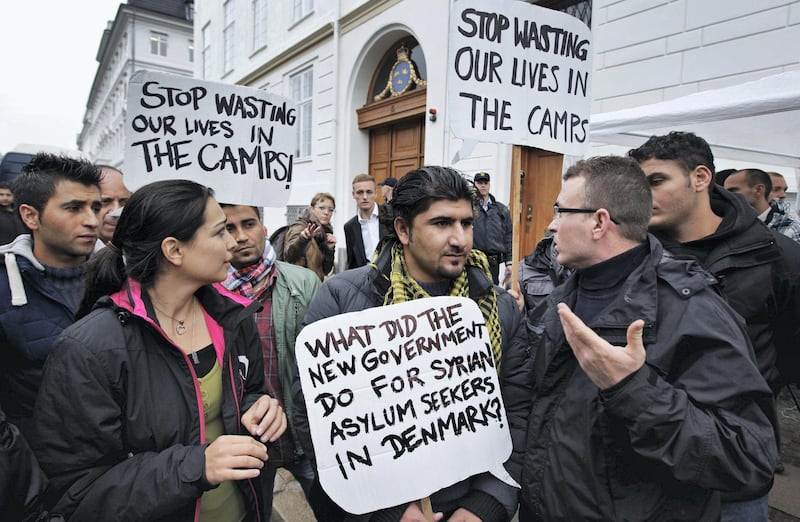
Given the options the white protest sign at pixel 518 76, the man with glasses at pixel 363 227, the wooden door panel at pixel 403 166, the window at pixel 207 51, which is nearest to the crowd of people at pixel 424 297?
the white protest sign at pixel 518 76

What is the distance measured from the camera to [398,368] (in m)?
1.48

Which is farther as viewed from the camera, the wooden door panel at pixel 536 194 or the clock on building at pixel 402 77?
the clock on building at pixel 402 77

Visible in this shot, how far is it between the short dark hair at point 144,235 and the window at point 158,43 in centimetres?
4633

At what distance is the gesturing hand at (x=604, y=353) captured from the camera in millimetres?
1240

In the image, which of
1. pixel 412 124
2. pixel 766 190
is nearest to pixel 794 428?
pixel 766 190

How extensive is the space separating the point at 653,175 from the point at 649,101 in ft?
11.8

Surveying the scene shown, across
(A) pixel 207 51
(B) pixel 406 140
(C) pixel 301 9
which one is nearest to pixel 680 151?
(B) pixel 406 140

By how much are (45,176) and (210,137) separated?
736 mm

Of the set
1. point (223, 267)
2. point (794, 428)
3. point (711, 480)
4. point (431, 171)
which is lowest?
point (794, 428)

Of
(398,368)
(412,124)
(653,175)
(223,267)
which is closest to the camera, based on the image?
(398,368)

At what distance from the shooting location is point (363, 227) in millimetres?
5609

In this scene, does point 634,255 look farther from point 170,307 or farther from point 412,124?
point 412,124

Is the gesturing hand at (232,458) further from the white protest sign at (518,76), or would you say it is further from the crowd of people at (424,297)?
the white protest sign at (518,76)

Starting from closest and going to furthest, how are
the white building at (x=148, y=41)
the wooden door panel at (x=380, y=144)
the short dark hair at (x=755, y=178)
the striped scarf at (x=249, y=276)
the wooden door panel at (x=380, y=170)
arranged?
the striped scarf at (x=249, y=276) → the short dark hair at (x=755, y=178) → the wooden door panel at (x=380, y=144) → the wooden door panel at (x=380, y=170) → the white building at (x=148, y=41)
